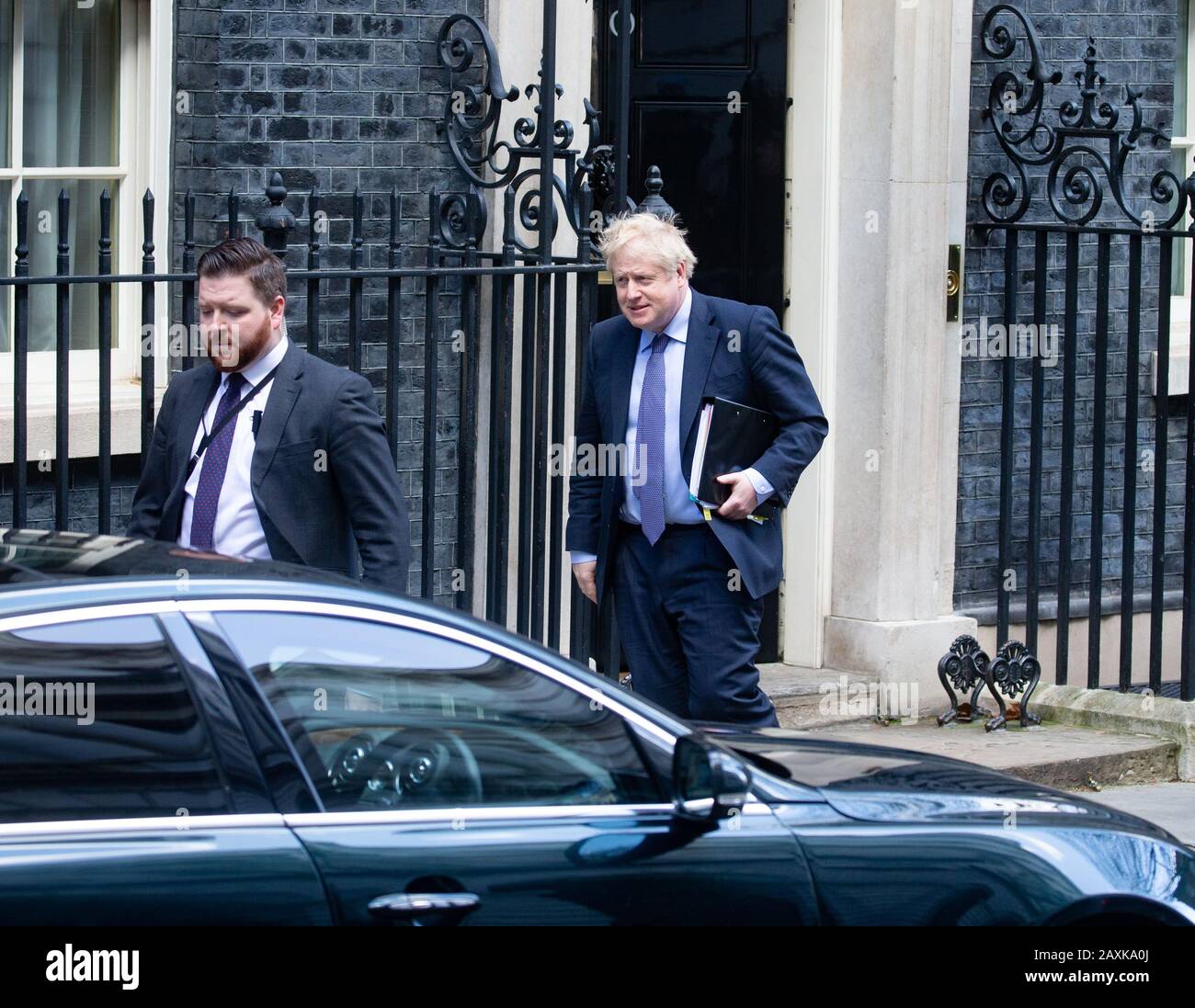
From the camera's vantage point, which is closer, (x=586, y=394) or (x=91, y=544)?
(x=91, y=544)

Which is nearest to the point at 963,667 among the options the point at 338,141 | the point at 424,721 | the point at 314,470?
the point at 338,141

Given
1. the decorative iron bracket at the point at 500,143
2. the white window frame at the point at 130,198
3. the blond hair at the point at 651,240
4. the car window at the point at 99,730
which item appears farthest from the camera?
the decorative iron bracket at the point at 500,143

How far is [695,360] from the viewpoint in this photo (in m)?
5.77

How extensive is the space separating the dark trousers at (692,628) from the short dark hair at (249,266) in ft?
4.42

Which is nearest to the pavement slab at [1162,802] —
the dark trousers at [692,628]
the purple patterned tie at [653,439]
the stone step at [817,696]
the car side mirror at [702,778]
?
the stone step at [817,696]

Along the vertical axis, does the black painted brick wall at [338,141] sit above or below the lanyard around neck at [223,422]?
above

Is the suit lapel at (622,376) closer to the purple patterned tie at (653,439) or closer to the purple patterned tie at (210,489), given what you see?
the purple patterned tie at (653,439)

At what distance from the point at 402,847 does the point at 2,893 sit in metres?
0.68

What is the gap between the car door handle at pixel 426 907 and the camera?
3430 millimetres

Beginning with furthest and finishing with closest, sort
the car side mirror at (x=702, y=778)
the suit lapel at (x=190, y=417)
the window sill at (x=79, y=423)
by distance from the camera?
the window sill at (x=79, y=423) < the suit lapel at (x=190, y=417) < the car side mirror at (x=702, y=778)

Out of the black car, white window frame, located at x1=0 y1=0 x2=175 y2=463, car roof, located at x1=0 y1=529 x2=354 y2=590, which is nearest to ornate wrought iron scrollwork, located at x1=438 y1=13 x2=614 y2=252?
white window frame, located at x1=0 y1=0 x2=175 y2=463

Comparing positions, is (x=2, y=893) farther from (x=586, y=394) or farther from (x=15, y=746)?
(x=586, y=394)

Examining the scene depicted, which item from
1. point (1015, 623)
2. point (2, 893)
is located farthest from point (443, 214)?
point (2, 893)

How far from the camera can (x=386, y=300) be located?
760 cm
